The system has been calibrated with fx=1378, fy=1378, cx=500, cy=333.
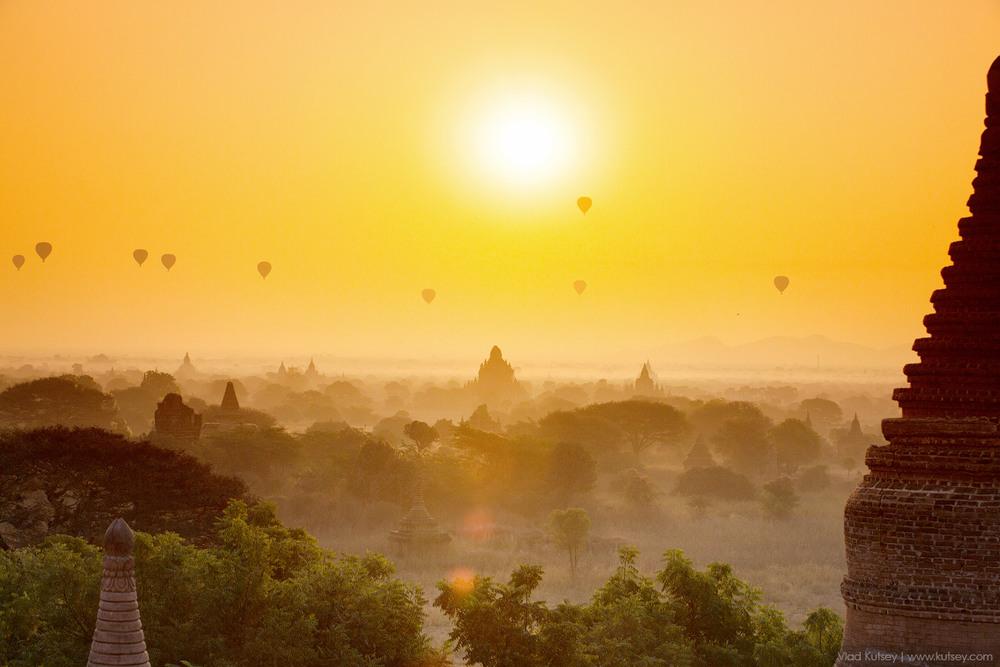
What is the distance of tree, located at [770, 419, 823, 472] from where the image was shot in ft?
300

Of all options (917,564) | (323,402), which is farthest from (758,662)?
(323,402)

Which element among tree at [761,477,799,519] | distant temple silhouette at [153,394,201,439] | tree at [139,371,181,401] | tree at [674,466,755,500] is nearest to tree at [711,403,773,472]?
tree at [674,466,755,500]

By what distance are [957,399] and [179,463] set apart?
28.5 metres

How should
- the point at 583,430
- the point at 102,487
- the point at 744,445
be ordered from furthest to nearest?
the point at 744,445
the point at 583,430
the point at 102,487

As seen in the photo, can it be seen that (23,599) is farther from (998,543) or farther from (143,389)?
(143,389)

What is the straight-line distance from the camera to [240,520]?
26719mm

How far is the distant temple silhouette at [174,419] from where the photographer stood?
63.3m

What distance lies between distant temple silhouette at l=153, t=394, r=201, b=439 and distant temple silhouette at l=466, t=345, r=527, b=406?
12199 cm

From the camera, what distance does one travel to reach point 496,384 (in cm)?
19125

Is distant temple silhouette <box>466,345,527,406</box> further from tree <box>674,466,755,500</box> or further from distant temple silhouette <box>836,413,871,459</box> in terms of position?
tree <box>674,466,755,500</box>

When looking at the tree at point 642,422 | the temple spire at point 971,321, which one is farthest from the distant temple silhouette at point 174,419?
the temple spire at point 971,321

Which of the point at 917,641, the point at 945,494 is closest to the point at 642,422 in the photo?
the point at 945,494

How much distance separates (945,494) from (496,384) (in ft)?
586

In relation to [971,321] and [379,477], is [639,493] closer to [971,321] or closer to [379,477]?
[379,477]
